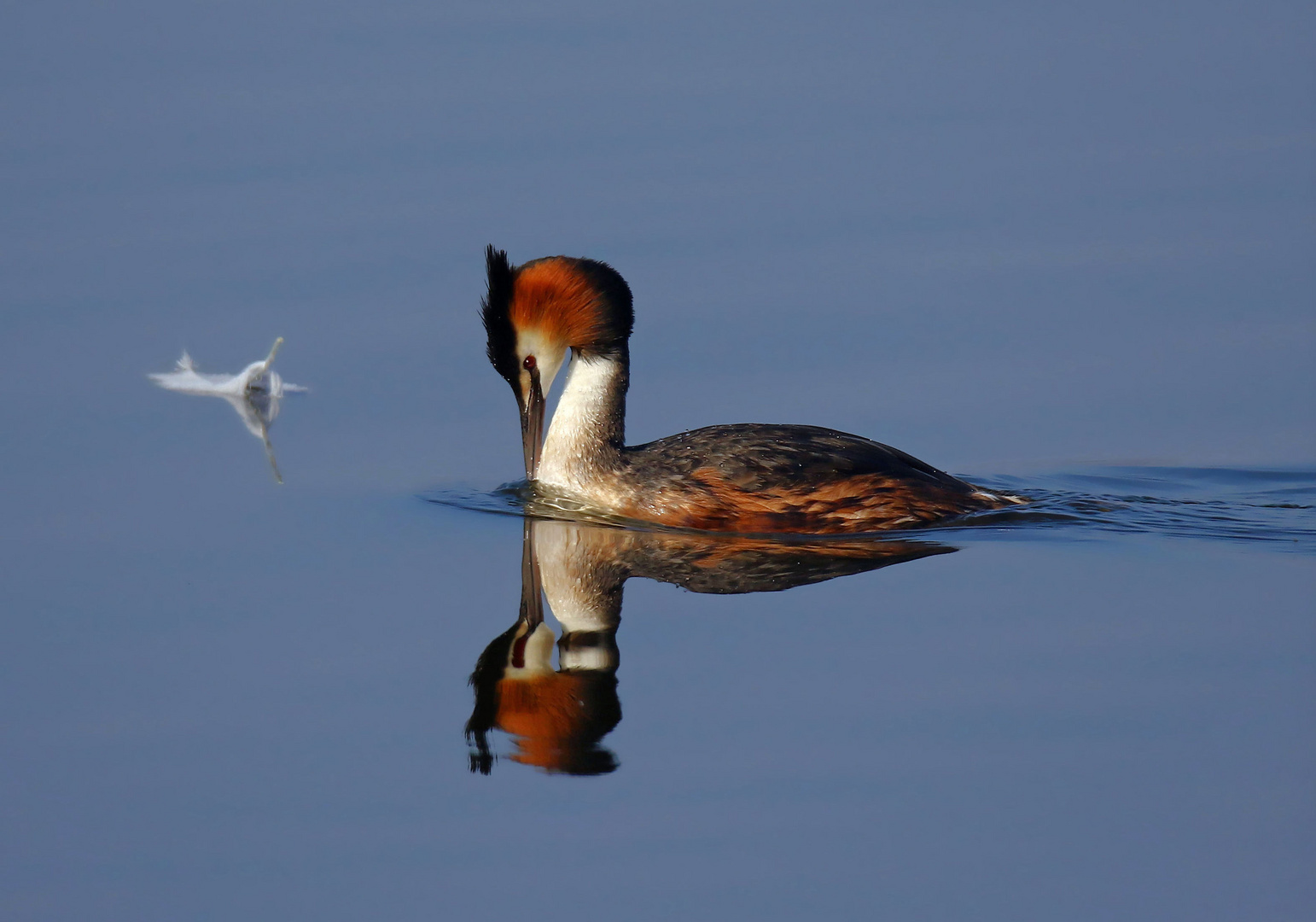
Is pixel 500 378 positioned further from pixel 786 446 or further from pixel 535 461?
pixel 786 446

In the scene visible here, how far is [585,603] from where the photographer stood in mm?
8047

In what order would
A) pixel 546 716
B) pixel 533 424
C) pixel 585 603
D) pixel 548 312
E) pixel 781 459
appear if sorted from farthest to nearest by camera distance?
pixel 533 424 → pixel 548 312 → pixel 781 459 → pixel 585 603 → pixel 546 716

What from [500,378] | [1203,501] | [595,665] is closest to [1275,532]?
[1203,501]

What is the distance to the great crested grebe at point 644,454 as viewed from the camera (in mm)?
9156

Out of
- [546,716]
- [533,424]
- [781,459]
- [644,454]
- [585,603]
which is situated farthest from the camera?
[533,424]

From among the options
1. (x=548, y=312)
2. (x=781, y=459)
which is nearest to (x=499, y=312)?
(x=548, y=312)

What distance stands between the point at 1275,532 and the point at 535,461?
4036 millimetres

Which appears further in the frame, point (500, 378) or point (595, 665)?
point (500, 378)

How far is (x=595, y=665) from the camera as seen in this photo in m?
7.39

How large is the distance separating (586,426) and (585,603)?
1.87m

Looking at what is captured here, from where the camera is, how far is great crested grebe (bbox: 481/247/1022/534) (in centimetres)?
916

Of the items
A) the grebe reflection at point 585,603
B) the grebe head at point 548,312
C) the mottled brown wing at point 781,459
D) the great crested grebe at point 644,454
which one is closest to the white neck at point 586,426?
the great crested grebe at point 644,454

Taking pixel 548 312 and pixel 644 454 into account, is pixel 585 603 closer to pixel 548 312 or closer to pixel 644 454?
pixel 644 454

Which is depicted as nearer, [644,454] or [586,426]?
[644,454]
